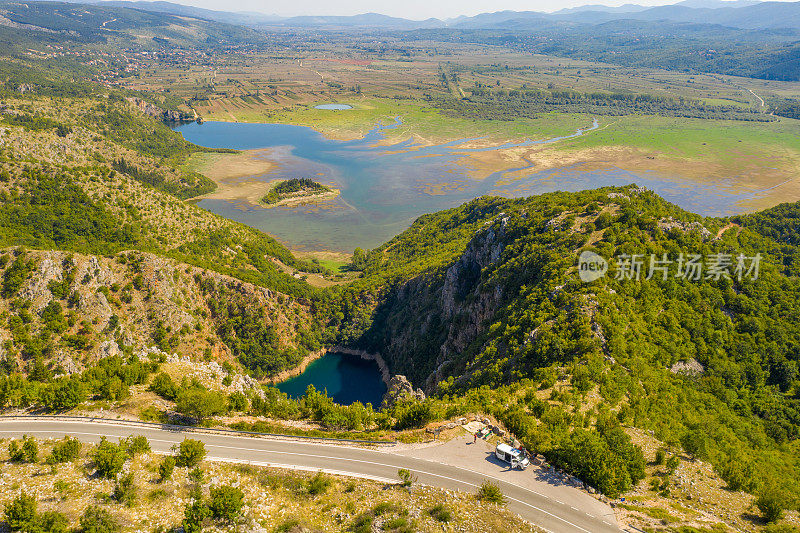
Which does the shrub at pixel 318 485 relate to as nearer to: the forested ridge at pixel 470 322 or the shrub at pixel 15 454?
the forested ridge at pixel 470 322

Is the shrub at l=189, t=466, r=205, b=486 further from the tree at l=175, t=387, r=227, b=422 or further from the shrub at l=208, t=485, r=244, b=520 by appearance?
the tree at l=175, t=387, r=227, b=422

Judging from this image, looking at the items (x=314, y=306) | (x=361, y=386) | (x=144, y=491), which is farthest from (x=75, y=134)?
(x=144, y=491)

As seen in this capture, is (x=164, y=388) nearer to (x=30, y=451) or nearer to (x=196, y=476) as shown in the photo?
(x=30, y=451)

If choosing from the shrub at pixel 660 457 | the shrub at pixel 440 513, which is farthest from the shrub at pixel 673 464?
the shrub at pixel 440 513

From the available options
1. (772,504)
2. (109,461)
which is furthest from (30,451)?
(772,504)

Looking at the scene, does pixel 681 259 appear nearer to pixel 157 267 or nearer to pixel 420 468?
pixel 420 468
